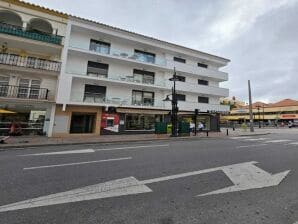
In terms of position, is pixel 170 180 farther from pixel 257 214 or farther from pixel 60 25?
pixel 60 25

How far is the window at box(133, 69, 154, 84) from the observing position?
72.5 feet

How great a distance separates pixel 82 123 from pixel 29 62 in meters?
8.00

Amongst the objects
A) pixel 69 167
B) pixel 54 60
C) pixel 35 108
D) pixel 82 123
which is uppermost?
pixel 54 60

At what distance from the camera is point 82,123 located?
65.5 ft

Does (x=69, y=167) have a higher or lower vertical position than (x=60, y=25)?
lower

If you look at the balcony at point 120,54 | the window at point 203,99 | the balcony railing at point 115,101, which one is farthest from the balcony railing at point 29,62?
the window at point 203,99

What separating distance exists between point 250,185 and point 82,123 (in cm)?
1882

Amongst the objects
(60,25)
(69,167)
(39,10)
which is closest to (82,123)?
(60,25)

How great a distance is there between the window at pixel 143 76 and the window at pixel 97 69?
3700 mm

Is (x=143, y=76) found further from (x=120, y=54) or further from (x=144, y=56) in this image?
(x=120, y=54)

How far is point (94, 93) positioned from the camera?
64.0 feet

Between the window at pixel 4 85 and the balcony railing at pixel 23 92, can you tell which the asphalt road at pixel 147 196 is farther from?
the window at pixel 4 85

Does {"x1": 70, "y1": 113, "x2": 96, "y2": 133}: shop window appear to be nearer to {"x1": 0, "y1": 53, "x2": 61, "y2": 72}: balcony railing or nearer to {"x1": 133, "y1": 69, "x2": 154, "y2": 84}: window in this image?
{"x1": 0, "y1": 53, "x2": 61, "y2": 72}: balcony railing

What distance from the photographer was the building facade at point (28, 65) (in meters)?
15.7
